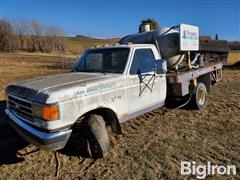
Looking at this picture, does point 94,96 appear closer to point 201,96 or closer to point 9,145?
point 9,145

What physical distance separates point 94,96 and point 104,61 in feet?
4.37

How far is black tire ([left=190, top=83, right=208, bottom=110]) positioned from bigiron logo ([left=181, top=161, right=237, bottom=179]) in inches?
115

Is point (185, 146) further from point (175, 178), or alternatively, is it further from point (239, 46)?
point (239, 46)

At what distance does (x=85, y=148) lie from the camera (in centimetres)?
396

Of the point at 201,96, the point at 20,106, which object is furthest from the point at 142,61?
the point at 201,96

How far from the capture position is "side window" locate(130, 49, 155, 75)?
14.7ft

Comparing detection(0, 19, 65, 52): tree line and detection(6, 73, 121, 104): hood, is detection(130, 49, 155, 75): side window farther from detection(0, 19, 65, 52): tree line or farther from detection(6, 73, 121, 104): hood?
detection(0, 19, 65, 52): tree line

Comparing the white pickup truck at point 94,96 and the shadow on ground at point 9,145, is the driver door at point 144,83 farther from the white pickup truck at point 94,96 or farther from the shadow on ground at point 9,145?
the shadow on ground at point 9,145

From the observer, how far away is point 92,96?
360 centimetres

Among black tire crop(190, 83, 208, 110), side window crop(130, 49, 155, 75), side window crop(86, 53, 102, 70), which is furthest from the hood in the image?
→ black tire crop(190, 83, 208, 110)

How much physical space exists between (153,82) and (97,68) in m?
1.22

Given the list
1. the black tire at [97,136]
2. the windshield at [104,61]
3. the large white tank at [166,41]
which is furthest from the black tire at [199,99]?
the black tire at [97,136]

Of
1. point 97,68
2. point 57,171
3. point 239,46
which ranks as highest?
point 239,46

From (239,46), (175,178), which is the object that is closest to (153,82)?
(175,178)
